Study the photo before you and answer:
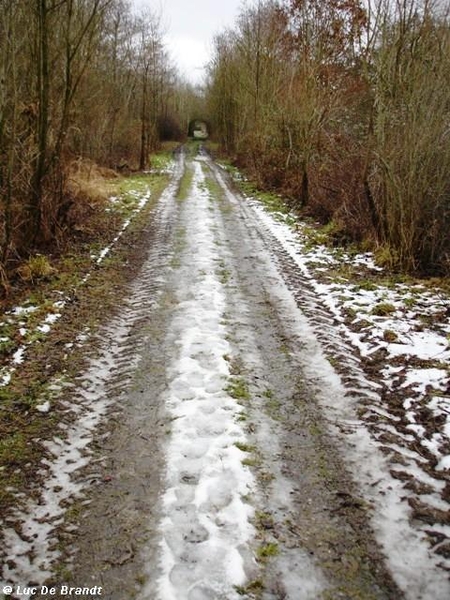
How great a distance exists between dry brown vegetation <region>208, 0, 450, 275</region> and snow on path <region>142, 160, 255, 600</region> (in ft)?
14.1

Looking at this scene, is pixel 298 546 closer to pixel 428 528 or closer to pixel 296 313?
pixel 428 528

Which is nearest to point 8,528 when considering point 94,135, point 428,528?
point 428,528

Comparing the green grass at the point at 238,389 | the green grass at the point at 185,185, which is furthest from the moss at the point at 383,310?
the green grass at the point at 185,185

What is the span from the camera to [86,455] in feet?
13.0

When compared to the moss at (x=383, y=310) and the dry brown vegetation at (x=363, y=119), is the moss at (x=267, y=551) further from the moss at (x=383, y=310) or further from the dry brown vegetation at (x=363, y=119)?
the dry brown vegetation at (x=363, y=119)

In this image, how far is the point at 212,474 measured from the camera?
371cm

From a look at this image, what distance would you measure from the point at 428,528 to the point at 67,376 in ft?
11.8

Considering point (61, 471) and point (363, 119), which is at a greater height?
point (363, 119)

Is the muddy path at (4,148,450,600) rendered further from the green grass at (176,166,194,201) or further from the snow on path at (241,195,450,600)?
the green grass at (176,166,194,201)

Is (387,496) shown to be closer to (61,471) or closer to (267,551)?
(267,551)

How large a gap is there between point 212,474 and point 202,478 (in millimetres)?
85

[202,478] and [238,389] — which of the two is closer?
[202,478]

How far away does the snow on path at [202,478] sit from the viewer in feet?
9.47

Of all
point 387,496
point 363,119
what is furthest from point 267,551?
point 363,119
